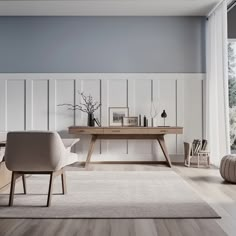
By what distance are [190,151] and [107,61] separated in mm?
2138

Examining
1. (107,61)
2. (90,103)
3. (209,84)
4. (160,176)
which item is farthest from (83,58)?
(160,176)

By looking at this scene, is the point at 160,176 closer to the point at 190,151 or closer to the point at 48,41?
the point at 190,151

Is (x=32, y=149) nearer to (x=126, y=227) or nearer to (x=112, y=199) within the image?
(x=112, y=199)

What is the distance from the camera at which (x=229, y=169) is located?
414 centimetres

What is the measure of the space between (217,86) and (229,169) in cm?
189

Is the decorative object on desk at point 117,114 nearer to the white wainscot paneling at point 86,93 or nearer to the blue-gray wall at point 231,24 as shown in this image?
the white wainscot paneling at point 86,93

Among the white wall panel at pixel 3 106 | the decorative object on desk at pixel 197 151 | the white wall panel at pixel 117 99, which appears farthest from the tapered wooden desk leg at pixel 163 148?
the white wall panel at pixel 3 106

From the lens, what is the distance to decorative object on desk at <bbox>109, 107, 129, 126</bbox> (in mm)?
6328

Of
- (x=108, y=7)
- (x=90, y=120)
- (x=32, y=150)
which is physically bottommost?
(x=32, y=150)

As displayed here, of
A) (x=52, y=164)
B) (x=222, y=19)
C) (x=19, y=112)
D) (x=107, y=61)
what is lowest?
(x=52, y=164)

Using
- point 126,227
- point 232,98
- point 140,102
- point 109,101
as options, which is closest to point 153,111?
point 140,102

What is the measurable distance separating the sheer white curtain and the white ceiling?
387mm

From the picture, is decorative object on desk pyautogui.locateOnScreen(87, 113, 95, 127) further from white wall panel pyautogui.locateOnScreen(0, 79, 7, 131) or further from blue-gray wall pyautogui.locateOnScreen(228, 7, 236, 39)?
blue-gray wall pyautogui.locateOnScreen(228, 7, 236, 39)

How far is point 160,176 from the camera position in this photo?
4.71m
